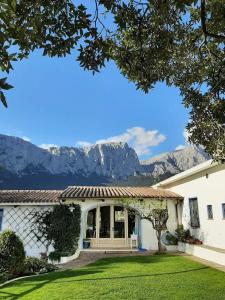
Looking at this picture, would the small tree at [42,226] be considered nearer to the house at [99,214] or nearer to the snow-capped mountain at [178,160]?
the house at [99,214]

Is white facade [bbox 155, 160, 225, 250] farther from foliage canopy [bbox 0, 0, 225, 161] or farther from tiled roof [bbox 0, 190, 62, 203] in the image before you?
tiled roof [bbox 0, 190, 62, 203]

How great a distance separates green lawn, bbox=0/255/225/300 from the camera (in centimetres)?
767

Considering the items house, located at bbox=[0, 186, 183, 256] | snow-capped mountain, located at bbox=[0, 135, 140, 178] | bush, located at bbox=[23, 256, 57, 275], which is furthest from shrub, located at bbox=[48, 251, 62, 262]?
snow-capped mountain, located at bbox=[0, 135, 140, 178]

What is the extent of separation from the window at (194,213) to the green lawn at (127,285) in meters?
5.87

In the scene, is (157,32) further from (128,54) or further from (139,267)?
(139,267)

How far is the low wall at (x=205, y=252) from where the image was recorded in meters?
12.8

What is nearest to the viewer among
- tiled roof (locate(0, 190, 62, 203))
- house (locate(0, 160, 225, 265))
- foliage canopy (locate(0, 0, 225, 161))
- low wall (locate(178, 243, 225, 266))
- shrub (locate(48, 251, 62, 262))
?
foliage canopy (locate(0, 0, 225, 161))

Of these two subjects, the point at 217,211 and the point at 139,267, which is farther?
the point at 217,211

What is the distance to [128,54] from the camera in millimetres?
7043

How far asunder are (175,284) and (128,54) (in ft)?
22.4

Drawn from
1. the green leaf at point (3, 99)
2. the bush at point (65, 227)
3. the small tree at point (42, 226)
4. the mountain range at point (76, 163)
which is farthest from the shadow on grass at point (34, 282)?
the mountain range at point (76, 163)

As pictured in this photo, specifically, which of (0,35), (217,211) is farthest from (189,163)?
(0,35)

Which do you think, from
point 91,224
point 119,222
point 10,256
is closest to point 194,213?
point 119,222

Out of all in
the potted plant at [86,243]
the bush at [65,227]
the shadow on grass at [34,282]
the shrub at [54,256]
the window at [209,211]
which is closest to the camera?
the shadow on grass at [34,282]
